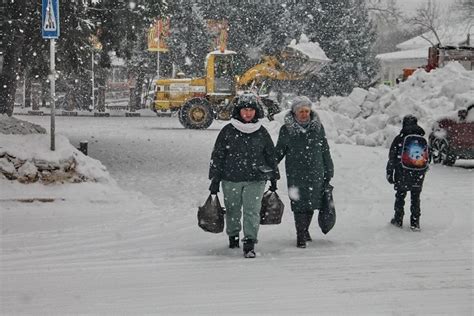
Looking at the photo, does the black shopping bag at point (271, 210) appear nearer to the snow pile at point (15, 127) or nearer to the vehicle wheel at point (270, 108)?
the snow pile at point (15, 127)

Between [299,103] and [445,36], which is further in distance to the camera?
[445,36]

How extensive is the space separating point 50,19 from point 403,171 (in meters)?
5.81

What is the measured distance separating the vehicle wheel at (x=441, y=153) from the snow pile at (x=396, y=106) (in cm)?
78

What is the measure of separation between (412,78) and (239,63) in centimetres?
794

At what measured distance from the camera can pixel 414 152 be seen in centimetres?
923

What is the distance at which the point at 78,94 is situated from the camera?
52875 millimetres

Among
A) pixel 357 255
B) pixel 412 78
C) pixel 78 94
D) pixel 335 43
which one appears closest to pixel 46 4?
pixel 357 255

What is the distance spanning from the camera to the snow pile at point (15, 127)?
37.8ft

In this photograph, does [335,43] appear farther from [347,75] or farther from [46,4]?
[46,4]

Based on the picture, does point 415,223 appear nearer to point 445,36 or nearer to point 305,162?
point 305,162

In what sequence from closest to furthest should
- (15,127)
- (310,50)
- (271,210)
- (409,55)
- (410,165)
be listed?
(271,210)
(410,165)
(15,127)
(310,50)
(409,55)

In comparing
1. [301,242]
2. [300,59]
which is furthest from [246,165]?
[300,59]

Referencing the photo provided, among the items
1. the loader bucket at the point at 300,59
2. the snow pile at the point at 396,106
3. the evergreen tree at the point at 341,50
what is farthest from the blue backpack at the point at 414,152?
the evergreen tree at the point at 341,50

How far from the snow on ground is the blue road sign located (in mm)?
1729
